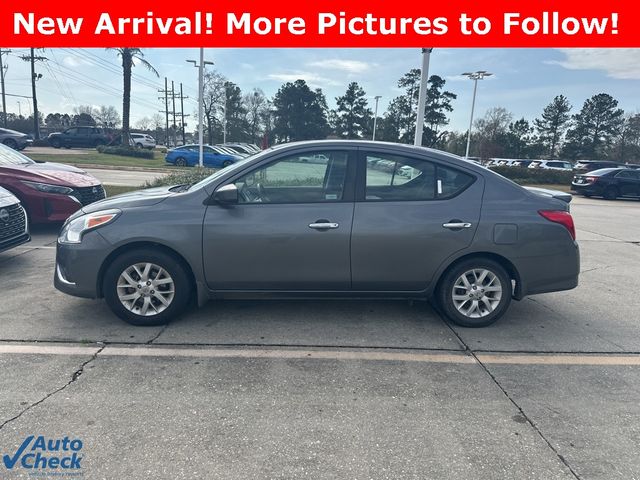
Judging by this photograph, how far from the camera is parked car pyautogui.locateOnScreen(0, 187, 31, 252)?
18.2ft

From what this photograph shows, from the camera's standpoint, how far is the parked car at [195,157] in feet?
86.2

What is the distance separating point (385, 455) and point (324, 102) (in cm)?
6856

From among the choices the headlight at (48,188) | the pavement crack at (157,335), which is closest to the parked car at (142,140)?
the headlight at (48,188)

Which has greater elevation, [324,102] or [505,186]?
[324,102]

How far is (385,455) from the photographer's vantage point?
2527mm

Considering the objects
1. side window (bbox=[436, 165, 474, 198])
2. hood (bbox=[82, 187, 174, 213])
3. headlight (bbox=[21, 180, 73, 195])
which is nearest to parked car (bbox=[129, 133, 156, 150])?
headlight (bbox=[21, 180, 73, 195])

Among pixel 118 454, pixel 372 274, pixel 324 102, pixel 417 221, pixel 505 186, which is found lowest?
pixel 118 454

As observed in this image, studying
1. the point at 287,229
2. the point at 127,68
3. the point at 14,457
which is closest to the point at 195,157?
the point at 127,68

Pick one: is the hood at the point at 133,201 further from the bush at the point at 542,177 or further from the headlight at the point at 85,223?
the bush at the point at 542,177

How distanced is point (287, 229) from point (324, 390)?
1437 mm

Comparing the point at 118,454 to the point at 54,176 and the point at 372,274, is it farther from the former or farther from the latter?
the point at 54,176

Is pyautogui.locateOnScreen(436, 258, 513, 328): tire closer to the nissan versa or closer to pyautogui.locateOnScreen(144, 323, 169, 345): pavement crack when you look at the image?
A: the nissan versa

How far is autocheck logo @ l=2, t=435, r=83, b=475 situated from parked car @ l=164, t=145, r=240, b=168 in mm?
24368

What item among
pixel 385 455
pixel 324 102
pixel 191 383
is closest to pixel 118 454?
pixel 191 383
